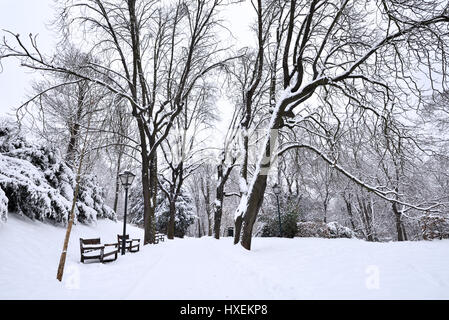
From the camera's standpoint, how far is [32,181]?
7070mm

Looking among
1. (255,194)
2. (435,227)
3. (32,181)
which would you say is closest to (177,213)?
(32,181)

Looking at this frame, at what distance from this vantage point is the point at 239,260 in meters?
5.29

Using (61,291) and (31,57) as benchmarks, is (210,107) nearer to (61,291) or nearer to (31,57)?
(31,57)

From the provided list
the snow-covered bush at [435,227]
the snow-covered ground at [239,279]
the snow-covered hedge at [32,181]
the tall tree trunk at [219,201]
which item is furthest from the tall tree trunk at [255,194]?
the tall tree trunk at [219,201]

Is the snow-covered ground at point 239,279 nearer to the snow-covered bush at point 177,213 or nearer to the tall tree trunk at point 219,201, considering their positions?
the tall tree trunk at point 219,201

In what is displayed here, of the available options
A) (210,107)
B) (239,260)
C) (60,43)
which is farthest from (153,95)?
(239,260)

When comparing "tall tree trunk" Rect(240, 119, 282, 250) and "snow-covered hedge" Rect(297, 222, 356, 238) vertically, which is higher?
"tall tree trunk" Rect(240, 119, 282, 250)

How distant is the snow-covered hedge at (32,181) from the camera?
6520mm

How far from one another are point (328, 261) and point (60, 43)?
1055 cm

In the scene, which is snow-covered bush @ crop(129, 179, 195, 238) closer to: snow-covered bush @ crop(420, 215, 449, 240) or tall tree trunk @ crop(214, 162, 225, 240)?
tall tree trunk @ crop(214, 162, 225, 240)

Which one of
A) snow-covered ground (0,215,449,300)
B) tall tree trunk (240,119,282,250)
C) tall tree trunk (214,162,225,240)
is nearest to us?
snow-covered ground (0,215,449,300)

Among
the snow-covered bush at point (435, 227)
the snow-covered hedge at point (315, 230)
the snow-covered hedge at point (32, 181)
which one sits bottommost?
the snow-covered hedge at point (315, 230)

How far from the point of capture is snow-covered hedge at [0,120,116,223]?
652 centimetres


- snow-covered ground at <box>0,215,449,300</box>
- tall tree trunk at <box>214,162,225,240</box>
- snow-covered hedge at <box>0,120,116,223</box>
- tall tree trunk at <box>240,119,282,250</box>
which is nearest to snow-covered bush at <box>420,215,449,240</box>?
snow-covered ground at <box>0,215,449,300</box>
